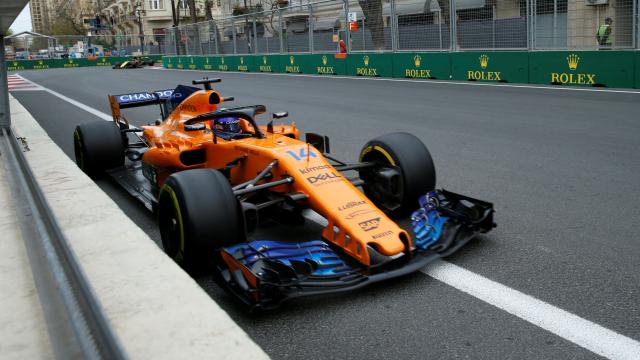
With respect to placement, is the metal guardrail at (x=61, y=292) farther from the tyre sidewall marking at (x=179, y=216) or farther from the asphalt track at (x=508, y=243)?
the asphalt track at (x=508, y=243)

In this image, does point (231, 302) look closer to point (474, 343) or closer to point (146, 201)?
point (474, 343)

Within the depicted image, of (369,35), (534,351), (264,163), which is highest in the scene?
(369,35)

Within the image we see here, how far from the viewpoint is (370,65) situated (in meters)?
20.8

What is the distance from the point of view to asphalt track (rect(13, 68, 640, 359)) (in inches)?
119

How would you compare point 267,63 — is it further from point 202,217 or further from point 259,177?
point 202,217

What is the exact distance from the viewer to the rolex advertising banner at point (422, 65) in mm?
Answer: 17688

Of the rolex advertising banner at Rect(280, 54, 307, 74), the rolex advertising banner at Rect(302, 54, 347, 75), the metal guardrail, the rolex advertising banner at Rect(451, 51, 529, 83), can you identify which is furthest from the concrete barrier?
the rolex advertising banner at Rect(280, 54, 307, 74)

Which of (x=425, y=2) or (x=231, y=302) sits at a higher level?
(x=425, y=2)

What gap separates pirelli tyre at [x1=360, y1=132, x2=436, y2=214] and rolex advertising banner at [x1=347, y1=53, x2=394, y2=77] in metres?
15.5

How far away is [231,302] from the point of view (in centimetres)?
357

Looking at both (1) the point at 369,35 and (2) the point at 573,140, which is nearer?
(2) the point at 573,140

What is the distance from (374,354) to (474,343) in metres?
0.46

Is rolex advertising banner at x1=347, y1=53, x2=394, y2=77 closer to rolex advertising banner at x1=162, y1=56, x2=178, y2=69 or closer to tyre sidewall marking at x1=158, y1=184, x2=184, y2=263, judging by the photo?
tyre sidewall marking at x1=158, y1=184, x2=184, y2=263

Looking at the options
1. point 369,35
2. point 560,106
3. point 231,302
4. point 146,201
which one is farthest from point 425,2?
point 231,302
